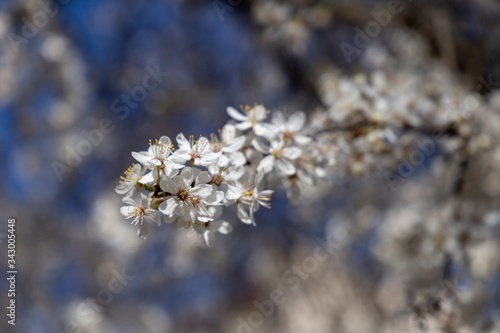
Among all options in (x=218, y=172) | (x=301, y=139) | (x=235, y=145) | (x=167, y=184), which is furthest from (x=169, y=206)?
(x=301, y=139)

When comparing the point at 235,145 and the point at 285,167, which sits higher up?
the point at 235,145

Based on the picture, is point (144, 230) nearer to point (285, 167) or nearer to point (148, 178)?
point (148, 178)

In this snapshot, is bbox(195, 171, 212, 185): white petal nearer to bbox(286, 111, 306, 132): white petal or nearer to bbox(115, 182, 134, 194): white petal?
bbox(115, 182, 134, 194): white petal

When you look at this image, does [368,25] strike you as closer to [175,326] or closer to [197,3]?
[197,3]

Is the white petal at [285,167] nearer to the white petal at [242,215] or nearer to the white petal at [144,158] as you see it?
the white petal at [242,215]

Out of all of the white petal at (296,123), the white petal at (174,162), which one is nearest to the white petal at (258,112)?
the white petal at (296,123)

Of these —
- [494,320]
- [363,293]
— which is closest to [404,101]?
[494,320]

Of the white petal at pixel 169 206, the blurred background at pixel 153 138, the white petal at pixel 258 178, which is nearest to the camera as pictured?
the white petal at pixel 169 206
